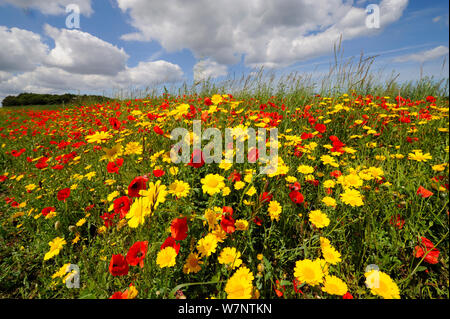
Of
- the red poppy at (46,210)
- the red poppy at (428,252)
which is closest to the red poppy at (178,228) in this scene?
the red poppy at (428,252)

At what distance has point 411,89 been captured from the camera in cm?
537

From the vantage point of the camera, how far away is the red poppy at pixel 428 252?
0.98 meters

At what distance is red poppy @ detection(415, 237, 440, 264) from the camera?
0.98 metres

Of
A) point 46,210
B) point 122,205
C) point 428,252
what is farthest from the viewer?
point 46,210

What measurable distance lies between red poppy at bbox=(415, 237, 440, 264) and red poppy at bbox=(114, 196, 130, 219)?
1584 mm

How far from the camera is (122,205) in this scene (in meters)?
1.10

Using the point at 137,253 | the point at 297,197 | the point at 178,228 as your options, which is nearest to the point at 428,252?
the point at 297,197

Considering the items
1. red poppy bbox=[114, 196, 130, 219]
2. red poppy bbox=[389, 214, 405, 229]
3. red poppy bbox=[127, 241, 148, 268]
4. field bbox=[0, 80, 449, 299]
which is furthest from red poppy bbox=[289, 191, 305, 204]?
red poppy bbox=[114, 196, 130, 219]

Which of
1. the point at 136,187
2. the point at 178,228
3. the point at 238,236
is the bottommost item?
the point at 238,236

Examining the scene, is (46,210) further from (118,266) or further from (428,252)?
(428,252)

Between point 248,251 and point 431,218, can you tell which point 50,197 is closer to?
point 248,251

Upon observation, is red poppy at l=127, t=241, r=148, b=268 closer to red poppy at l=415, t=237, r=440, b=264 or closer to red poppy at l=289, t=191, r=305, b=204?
red poppy at l=289, t=191, r=305, b=204

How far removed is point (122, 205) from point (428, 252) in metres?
1.66

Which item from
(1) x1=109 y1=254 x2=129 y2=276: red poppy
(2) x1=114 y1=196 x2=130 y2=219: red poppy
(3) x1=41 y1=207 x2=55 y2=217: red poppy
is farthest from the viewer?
(3) x1=41 y1=207 x2=55 y2=217: red poppy
